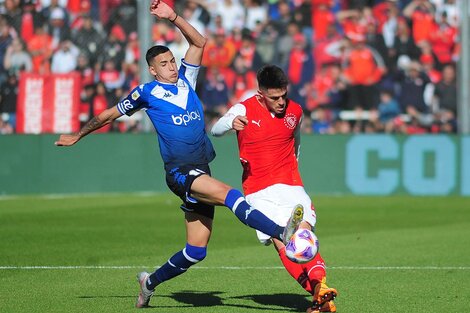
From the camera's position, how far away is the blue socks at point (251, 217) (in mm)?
7383

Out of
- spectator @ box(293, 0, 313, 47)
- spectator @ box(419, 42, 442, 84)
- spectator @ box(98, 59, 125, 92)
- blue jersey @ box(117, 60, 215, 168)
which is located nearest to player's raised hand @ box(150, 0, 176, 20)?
blue jersey @ box(117, 60, 215, 168)

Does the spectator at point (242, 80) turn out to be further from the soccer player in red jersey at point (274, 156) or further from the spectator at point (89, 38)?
the soccer player in red jersey at point (274, 156)

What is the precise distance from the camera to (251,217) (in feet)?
24.4

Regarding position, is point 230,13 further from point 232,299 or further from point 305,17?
point 232,299

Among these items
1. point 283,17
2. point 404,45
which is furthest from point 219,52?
point 404,45

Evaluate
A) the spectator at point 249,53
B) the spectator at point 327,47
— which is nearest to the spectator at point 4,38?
the spectator at point 249,53

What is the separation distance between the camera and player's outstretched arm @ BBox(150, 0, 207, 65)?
8359 mm

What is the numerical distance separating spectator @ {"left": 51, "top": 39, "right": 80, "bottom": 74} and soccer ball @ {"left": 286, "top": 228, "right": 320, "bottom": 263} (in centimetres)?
1438

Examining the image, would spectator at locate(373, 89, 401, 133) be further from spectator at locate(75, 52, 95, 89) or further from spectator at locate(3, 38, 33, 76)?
spectator at locate(3, 38, 33, 76)

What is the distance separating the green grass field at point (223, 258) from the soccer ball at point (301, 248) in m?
1.02

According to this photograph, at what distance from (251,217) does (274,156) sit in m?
0.75

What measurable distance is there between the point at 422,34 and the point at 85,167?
780 cm

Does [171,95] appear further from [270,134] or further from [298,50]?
[298,50]

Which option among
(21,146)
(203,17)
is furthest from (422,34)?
(21,146)
